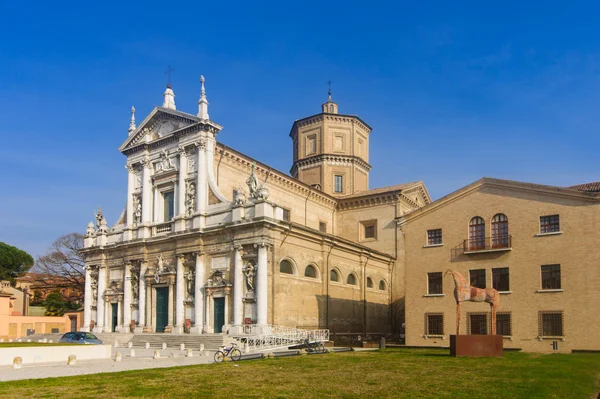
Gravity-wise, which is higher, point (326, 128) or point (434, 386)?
point (326, 128)

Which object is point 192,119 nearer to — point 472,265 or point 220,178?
point 220,178

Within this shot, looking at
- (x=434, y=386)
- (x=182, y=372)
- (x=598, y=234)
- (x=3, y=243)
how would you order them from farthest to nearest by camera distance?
(x=3, y=243) → (x=598, y=234) → (x=182, y=372) → (x=434, y=386)

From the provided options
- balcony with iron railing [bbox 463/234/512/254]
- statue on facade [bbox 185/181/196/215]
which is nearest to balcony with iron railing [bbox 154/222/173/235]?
statue on facade [bbox 185/181/196/215]

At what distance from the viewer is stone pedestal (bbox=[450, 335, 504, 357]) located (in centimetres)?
2609

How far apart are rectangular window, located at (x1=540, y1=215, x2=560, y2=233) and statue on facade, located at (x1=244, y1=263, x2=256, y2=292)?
57.8 ft

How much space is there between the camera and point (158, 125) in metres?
45.0

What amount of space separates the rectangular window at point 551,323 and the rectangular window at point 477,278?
3.80 m

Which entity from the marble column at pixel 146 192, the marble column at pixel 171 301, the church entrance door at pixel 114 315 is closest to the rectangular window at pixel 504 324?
the marble column at pixel 171 301

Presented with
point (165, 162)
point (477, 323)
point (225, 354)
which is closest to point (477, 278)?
point (477, 323)

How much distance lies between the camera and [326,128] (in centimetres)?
5650

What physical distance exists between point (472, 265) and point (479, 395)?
22.4m

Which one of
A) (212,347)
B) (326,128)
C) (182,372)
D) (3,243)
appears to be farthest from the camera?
(3,243)

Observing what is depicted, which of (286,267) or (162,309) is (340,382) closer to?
(286,267)

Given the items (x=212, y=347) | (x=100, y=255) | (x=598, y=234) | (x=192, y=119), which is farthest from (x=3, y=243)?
(x=598, y=234)
